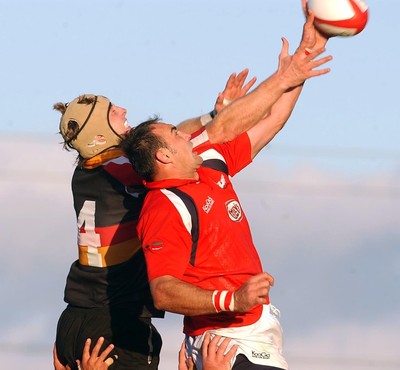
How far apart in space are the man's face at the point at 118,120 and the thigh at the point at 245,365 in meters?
1.93

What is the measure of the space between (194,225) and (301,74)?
133cm

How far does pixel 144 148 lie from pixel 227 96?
145 centimetres

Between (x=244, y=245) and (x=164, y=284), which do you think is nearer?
(x=164, y=284)

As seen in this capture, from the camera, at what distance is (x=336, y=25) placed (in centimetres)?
836

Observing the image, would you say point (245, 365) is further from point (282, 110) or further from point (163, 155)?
point (282, 110)

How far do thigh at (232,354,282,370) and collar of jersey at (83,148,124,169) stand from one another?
178 cm

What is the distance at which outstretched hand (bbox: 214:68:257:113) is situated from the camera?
9.04m

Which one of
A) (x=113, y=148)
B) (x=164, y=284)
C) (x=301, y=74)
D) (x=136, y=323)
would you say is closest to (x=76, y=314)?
(x=136, y=323)

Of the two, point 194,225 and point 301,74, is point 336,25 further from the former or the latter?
point 194,225

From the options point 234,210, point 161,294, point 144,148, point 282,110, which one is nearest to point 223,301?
point 161,294

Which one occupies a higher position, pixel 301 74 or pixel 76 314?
pixel 301 74

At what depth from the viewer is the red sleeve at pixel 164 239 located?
23.9 feet

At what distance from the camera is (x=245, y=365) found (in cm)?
764

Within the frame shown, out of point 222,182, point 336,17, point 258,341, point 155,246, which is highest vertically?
point 336,17
